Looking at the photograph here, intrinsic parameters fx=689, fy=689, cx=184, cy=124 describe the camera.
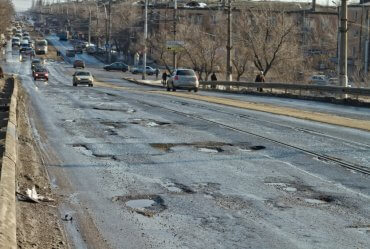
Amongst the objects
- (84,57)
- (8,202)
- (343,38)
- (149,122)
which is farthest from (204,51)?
(8,202)

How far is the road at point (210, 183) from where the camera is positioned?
7754mm

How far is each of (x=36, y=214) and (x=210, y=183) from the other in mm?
3100

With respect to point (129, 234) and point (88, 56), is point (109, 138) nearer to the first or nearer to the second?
point (129, 234)

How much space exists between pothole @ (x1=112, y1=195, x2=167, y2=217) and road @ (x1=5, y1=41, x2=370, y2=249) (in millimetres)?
14

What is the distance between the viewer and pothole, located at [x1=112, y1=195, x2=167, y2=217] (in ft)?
29.5

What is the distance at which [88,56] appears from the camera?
448 feet

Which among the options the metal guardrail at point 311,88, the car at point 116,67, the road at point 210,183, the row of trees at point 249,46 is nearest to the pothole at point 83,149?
the road at point 210,183

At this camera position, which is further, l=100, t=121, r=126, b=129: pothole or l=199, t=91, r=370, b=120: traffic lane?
l=199, t=91, r=370, b=120: traffic lane

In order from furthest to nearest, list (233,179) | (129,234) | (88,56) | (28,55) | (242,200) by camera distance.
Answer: (88,56) < (28,55) < (233,179) < (242,200) < (129,234)

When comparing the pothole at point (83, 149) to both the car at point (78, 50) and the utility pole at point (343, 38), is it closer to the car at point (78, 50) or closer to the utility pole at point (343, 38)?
the utility pole at point (343, 38)

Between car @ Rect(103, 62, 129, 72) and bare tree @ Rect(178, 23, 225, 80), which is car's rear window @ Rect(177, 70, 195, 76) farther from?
car @ Rect(103, 62, 129, 72)

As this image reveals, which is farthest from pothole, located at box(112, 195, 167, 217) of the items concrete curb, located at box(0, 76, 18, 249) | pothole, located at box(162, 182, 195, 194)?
concrete curb, located at box(0, 76, 18, 249)

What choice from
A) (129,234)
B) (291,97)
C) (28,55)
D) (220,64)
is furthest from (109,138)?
(28,55)

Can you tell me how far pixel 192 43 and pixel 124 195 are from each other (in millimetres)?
74090
